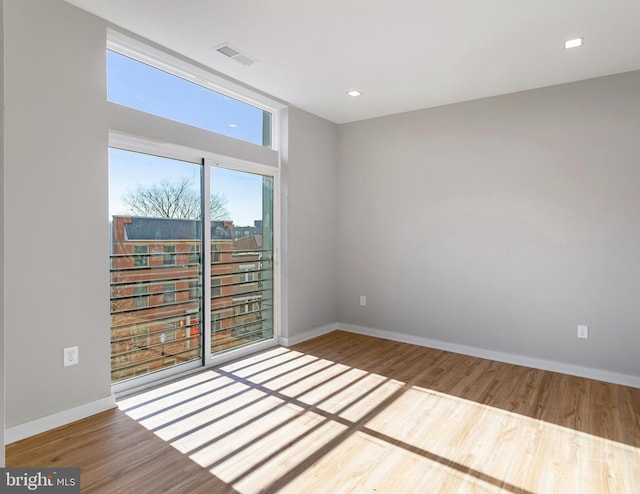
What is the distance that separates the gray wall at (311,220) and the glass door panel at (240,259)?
0.85ft

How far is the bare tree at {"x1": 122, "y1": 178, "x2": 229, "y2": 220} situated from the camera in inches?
119

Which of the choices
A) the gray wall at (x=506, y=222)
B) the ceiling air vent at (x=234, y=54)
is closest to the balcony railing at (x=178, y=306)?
the gray wall at (x=506, y=222)

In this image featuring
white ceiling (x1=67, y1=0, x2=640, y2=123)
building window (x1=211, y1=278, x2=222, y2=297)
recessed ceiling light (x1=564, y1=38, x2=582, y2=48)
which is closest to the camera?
white ceiling (x1=67, y1=0, x2=640, y2=123)

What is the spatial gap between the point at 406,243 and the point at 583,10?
2.62 m

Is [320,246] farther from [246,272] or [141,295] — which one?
[141,295]

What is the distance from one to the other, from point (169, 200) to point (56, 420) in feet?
5.76

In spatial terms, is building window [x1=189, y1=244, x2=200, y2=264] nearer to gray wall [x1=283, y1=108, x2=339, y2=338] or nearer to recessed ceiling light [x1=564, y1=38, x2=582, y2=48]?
gray wall [x1=283, y1=108, x2=339, y2=338]

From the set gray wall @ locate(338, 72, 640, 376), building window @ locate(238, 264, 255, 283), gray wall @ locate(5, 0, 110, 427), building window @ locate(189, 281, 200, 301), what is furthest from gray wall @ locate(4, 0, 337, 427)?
gray wall @ locate(338, 72, 640, 376)

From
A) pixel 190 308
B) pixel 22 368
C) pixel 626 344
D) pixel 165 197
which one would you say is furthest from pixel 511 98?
pixel 22 368

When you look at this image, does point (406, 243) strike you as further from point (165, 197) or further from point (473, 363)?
point (165, 197)

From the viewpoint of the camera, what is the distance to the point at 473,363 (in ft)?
12.4

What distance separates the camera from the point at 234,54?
3.04 m

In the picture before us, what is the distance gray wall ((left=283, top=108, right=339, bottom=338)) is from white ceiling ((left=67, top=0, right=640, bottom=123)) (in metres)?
0.80

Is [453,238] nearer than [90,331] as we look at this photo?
No
